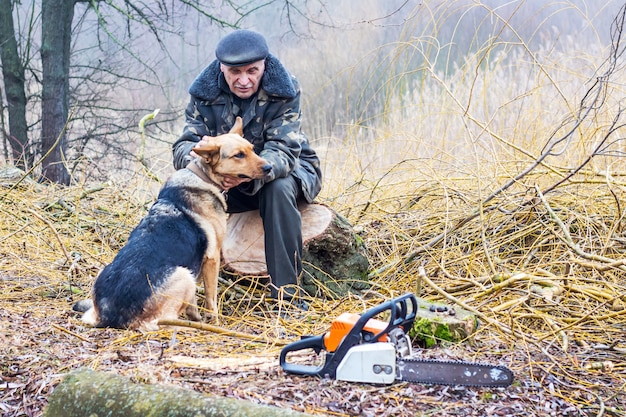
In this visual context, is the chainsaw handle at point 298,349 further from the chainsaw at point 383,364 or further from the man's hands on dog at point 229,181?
the man's hands on dog at point 229,181

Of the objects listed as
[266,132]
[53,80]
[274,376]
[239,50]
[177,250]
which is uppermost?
[239,50]

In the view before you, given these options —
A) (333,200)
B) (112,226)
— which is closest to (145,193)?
(112,226)

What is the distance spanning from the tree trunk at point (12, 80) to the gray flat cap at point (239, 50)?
5914mm

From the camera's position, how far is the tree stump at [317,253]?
507 cm

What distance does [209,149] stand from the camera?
4520 mm

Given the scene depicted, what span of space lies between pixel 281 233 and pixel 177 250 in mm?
806

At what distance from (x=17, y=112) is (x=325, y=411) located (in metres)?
8.87

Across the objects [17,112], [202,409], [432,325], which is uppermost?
[17,112]

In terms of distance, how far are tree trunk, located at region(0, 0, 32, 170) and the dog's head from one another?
5994 mm

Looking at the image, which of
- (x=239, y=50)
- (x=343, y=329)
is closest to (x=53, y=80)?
(x=239, y=50)

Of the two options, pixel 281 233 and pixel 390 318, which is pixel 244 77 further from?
pixel 390 318

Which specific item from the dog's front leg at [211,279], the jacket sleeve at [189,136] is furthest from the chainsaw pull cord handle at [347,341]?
the jacket sleeve at [189,136]

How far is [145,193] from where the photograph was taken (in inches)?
277

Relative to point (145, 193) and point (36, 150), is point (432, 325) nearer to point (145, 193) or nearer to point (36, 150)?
point (145, 193)
